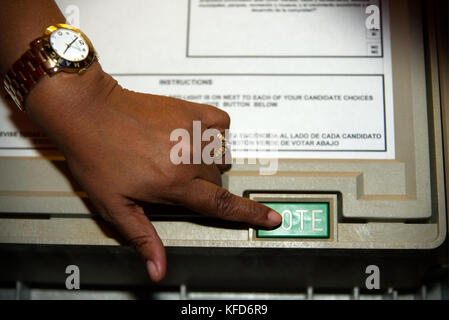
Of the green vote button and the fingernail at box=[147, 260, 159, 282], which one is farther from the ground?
the green vote button

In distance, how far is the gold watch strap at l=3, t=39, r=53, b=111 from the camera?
2.02 ft

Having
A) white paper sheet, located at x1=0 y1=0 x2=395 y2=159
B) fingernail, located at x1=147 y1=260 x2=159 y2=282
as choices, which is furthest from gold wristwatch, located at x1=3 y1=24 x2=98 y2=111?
fingernail, located at x1=147 y1=260 x2=159 y2=282

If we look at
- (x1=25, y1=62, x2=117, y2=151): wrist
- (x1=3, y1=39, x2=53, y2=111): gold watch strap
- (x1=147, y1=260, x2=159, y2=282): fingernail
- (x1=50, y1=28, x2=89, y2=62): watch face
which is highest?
(x1=50, y1=28, x2=89, y2=62): watch face

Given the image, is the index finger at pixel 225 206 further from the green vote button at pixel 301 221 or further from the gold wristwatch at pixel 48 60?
the gold wristwatch at pixel 48 60

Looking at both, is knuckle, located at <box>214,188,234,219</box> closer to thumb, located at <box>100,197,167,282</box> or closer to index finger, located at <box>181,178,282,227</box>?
index finger, located at <box>181,178,282,227</box>

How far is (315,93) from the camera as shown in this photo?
736 millimetres

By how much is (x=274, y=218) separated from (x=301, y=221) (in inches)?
2.3

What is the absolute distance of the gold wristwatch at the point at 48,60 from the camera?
→ 0.62m

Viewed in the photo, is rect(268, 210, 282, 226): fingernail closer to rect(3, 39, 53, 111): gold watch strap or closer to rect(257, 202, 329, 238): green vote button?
rect(257, 202, 329, 238): green vote button

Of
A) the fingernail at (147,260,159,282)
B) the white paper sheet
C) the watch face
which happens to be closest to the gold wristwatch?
the watch face

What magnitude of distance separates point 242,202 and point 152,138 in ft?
0.62

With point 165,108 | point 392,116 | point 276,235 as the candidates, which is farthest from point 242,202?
point 392,116

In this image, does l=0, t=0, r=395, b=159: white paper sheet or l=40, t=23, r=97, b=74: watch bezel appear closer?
l=40, t=23, r=97, b=74: watch bezel

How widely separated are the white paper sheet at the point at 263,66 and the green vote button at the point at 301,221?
96mm
